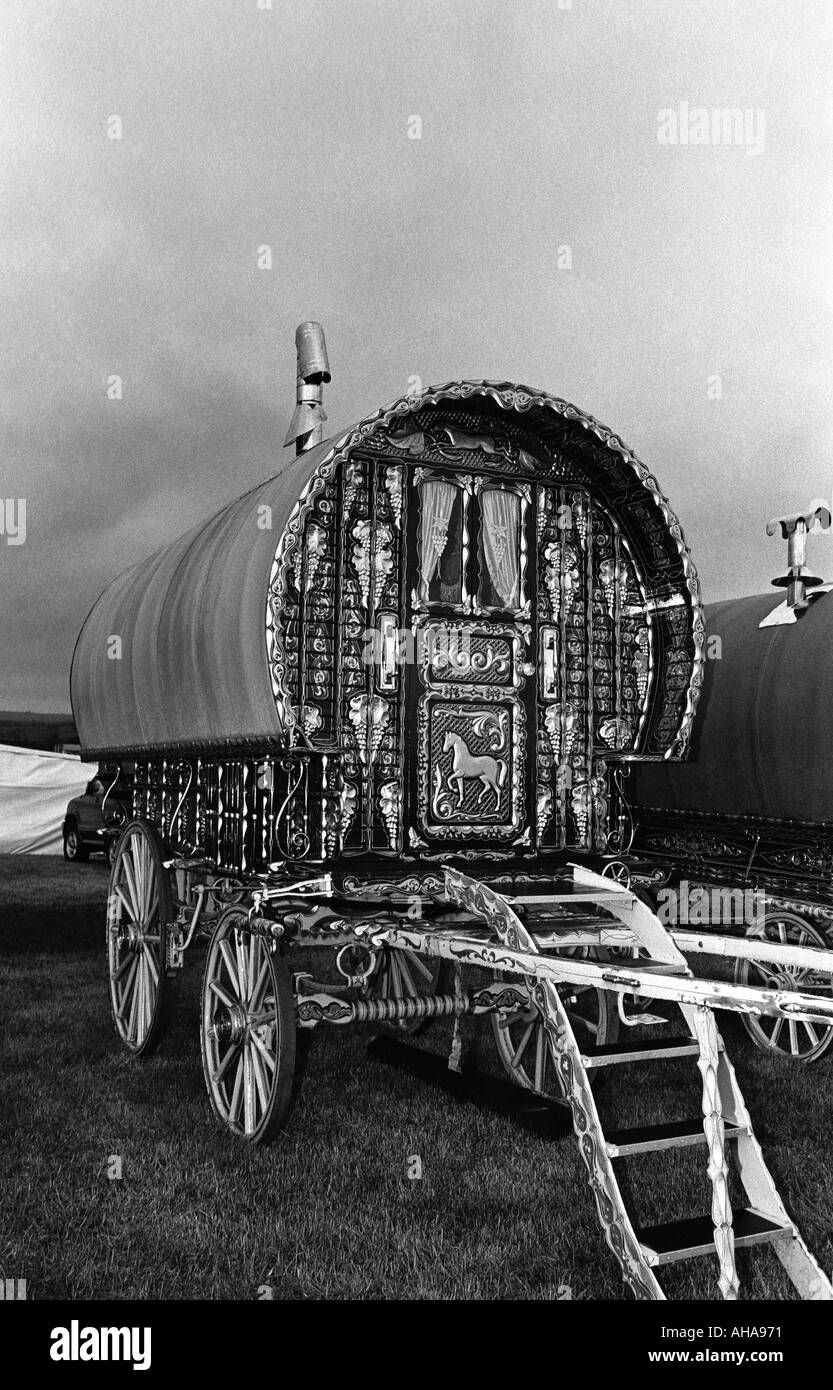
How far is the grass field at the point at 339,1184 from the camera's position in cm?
439

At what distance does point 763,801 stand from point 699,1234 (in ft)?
15.0

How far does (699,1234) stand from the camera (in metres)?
3.76

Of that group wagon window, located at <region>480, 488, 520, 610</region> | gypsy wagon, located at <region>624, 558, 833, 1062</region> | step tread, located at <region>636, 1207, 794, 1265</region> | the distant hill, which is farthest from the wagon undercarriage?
the distant hill

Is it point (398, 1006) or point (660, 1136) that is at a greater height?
point (660, 1136)

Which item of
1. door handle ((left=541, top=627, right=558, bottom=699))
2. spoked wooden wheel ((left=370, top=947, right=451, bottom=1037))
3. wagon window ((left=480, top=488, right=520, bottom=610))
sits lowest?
spoked wooden wheel ((left=370, top=947, right=451, bottom=1037))

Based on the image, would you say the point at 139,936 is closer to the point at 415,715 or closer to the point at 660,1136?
the point at 415,715

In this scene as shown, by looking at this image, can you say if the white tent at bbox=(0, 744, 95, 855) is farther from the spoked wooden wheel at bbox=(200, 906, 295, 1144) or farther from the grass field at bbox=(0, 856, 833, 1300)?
the spoked wooden wheel at bbox=(200, 906, 295, 1144)

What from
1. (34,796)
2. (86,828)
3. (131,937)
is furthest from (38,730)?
(131,937)

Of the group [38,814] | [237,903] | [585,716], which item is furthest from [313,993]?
[38,814]

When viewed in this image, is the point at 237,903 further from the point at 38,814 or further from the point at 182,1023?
the point at 38,814

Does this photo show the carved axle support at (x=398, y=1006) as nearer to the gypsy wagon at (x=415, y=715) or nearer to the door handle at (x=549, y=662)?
the gypsy wagon at (x=415, y=715)

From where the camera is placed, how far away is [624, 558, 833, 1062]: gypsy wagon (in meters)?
7.47

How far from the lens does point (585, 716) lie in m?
7.07

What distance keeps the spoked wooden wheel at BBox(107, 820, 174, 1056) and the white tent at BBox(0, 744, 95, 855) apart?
18.5m
